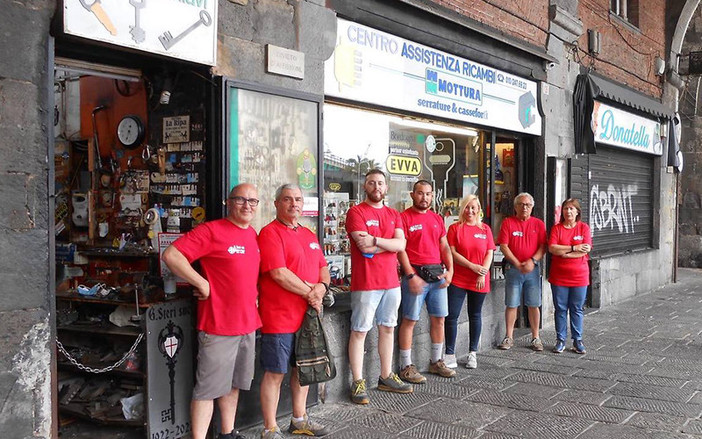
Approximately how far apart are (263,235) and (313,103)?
160cm

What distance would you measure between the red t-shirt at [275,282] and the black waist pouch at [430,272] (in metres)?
1.78

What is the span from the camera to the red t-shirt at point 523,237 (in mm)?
→ 8156

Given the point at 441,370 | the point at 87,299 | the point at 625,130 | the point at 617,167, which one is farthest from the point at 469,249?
the point at 617,167

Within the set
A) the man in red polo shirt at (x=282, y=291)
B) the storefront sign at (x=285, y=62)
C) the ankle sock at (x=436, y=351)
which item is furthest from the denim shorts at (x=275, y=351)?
the ankle sock at (x=436, y=351)

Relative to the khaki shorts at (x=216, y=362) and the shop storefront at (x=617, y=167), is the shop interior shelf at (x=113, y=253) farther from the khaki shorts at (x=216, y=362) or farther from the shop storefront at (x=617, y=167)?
the shop storefront at (x=617, y=167)

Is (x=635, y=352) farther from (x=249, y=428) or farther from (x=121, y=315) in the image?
(x=121, y=315)

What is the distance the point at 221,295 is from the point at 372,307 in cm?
176

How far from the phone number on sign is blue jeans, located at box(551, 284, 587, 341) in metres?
4.71

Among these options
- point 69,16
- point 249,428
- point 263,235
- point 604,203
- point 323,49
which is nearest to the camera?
point 69,16

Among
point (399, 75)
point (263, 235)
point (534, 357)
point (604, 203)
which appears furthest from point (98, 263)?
point (604, 203)

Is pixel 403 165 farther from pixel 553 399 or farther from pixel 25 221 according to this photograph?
pixel 25 221

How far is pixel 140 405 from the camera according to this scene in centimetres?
519

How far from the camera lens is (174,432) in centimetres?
495

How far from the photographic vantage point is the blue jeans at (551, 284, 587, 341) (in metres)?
8.06
